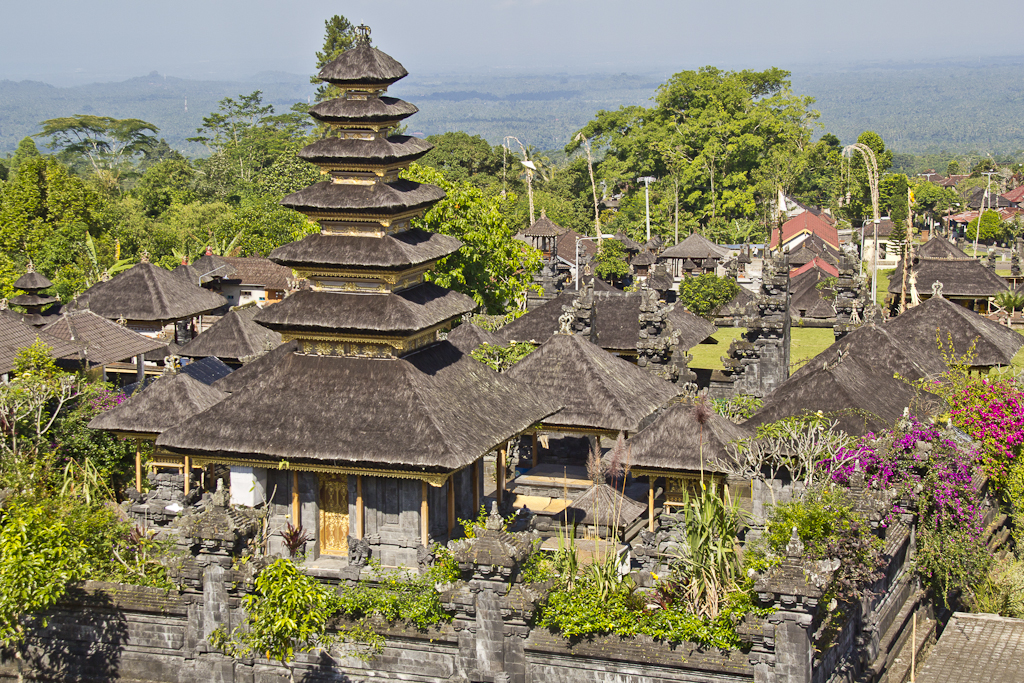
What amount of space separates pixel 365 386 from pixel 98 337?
18257mm

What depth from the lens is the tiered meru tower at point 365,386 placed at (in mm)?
22125

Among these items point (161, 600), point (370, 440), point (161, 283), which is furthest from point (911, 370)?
point (161, 283)

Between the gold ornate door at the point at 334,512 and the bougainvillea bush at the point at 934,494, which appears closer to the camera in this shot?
the gold ornate door at the point at 334,512

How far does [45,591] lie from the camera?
19.9m

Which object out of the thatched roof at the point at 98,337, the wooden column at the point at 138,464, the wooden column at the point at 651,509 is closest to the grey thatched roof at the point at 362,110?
the wooden column at the point at 651,509

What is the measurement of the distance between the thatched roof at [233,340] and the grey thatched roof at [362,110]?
1615 cm

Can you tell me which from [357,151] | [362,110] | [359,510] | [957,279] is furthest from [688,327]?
[359,510]

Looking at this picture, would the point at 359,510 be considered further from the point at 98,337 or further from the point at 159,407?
the point at 98,337

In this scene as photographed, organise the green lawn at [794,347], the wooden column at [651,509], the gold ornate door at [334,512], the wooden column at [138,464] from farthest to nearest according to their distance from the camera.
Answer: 1. the green lawn at [794,347]
2. the wooden column at [138,464]
3. the wooden column at [651,509]
4. the gold ornate door at [334,512]

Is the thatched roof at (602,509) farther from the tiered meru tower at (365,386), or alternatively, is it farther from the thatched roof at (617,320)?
the thatched roof at (617,320)

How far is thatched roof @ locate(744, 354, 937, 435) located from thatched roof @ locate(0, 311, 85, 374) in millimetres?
19845

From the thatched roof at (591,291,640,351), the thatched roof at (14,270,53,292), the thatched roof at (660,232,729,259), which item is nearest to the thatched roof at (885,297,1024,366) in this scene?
the thatched roof at (591,291,640,351)

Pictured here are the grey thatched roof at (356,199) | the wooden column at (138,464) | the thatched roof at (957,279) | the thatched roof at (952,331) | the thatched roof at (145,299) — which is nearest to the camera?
the grey thatched roof at (356,199)

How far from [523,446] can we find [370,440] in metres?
11.4
